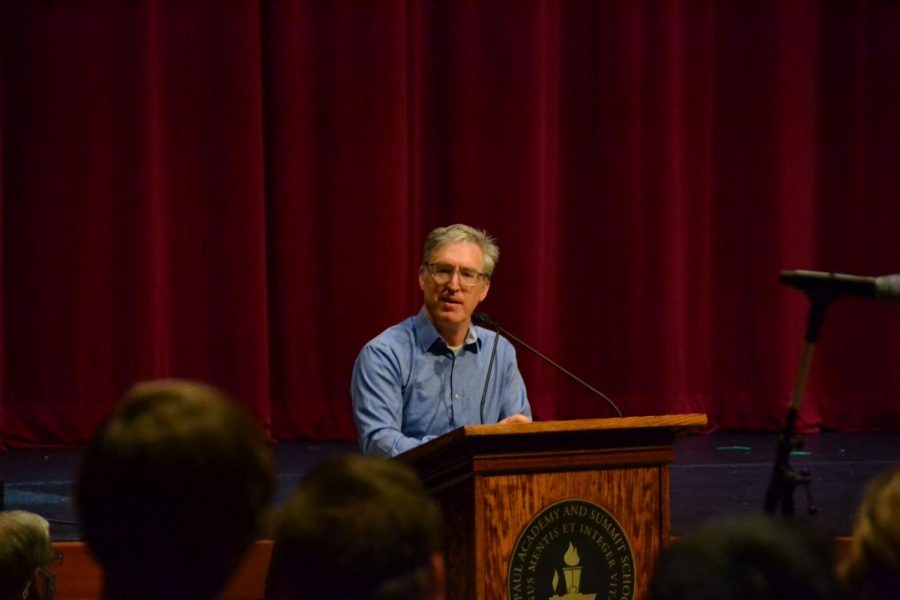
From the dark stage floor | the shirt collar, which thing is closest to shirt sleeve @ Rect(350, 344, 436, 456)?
the shirt collar

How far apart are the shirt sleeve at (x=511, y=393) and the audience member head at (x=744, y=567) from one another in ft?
10.5

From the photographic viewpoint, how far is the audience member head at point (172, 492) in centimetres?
124

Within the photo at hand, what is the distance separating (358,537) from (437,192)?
20.5 feet

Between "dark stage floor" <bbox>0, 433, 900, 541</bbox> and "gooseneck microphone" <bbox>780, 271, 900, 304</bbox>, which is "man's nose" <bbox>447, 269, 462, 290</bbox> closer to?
"dark stage floor" <bbox>0, 433, 900, 541</bbox>

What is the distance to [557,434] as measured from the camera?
3.29 meters

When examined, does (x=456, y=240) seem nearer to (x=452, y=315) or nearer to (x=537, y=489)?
(x=452, y=315)

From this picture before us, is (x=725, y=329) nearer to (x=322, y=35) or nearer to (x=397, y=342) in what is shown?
(x=322, y=35)

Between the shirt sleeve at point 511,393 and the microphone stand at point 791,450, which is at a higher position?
the microphone stand at point 791,450

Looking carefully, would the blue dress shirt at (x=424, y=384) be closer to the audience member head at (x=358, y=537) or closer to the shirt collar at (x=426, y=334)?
the shirt collar at (x=426, y=334)

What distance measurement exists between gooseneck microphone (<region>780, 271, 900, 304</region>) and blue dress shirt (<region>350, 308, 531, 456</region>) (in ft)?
6.05

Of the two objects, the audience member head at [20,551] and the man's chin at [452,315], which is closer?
the audience member head at [20,551]

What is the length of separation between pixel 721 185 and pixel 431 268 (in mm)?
3913

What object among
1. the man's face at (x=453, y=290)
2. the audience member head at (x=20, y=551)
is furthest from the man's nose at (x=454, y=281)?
the audience member head at (x=20, y=551)

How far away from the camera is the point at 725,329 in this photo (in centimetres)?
777
